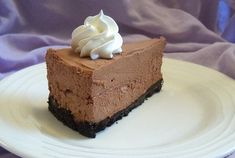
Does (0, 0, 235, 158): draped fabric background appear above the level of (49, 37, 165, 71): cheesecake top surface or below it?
below

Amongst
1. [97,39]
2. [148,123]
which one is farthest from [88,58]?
[148,123]

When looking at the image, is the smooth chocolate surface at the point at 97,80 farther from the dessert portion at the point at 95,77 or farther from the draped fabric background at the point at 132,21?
the draped fabric background at the point at 132,21

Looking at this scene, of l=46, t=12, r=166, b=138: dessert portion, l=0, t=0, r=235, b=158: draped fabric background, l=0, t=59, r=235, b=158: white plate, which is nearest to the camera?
l=0, t=59, r=235, b=158: white plate

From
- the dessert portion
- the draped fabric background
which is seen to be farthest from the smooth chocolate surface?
the draped fabric background

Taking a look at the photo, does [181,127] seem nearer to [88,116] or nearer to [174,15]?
[88,116]

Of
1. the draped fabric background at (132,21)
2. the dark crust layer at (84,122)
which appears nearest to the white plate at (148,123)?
the dark crust layer at (84,122)

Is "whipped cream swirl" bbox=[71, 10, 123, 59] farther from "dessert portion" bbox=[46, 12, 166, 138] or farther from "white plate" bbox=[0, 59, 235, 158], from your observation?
"white plate" bbox=[0, 59, 235, 158]

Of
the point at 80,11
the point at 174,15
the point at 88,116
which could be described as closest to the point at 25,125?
the point at 88,116
